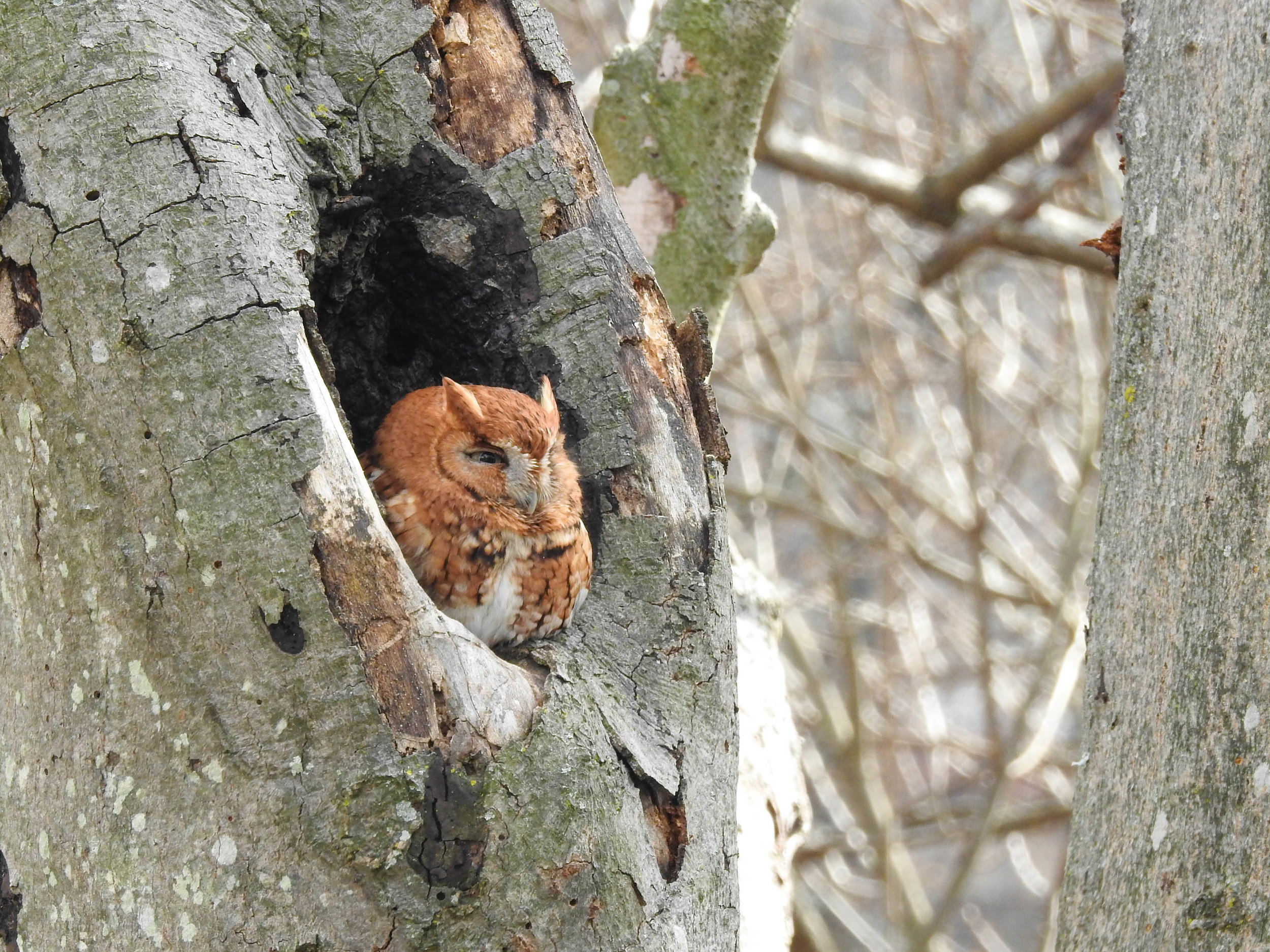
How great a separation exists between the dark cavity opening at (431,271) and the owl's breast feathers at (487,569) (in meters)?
0.30

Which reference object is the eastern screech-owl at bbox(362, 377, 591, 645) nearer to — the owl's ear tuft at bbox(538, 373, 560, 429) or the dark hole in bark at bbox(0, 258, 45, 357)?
the owl's ear tuft at bbox(538, 373, 560, 429)

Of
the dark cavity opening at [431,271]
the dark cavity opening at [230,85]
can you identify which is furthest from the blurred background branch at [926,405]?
the dark cavity opening at [230,85]

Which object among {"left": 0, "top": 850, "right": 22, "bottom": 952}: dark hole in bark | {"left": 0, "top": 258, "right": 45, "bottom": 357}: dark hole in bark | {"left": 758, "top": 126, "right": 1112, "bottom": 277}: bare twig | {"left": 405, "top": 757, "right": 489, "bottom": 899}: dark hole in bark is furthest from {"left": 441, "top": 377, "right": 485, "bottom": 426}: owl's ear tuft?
{"left": 758, "top": 126, "right": 1112, "bottom": 277}: bare twig

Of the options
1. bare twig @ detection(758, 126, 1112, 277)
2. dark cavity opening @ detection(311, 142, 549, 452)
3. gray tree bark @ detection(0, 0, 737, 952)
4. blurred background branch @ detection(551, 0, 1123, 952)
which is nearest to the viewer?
gray tree bark @ detection(0, 0, 737, 952)

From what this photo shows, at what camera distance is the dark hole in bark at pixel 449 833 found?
1.46m

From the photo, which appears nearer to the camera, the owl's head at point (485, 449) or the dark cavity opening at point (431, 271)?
the dark cavity opening at point (431, 271)

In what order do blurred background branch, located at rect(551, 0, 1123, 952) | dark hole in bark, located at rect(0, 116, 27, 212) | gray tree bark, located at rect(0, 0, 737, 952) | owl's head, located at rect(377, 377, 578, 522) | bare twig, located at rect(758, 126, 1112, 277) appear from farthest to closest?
blurred background branch, located at rect(551, 0, 1123, 952), bare twig, located at rect(758, 126, 1112, 277), owl's head, located at rect(377, 377, 578, 522), dark hole in bark, located at rect(0, 116, 27, 212), gray tree bark, located at rect(0, 0, 737, 952)

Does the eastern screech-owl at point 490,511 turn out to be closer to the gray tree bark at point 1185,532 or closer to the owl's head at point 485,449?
the owl's head at point 485,449

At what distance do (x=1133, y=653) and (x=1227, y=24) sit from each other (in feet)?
2.99

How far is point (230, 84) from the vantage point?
1.72 metres

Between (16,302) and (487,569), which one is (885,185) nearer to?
(487,569)

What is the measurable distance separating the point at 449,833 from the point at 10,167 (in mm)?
1051

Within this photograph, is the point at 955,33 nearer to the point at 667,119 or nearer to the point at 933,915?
the point at 667,119

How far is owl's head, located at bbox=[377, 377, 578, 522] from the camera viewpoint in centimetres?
225
